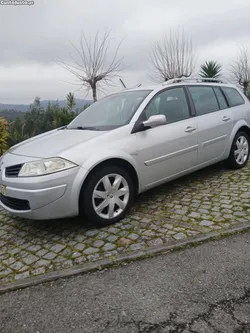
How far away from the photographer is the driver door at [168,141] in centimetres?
343

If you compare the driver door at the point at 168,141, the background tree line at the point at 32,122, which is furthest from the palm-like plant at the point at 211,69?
the driver door at the point at 168,141

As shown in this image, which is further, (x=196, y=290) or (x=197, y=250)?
(x=197, y=250)

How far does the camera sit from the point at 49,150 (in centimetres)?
304

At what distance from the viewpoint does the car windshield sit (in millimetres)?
3516

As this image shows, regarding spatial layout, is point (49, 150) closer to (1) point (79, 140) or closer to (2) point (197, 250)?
(1) point (79, 140)

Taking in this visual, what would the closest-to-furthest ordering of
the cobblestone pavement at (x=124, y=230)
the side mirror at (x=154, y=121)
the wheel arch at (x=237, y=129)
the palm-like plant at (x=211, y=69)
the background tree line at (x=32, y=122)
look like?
the cobblestone pavement at (x=124, y=230) → the side mirror at (x=154, y=121) → the wheel arch at (x=237, y=129) → the background tree line at (x=32, y=122) → the palm-like plant at (x=211, y=69)

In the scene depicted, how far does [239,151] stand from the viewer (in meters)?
4.83

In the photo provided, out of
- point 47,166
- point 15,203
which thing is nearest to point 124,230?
point 47,166

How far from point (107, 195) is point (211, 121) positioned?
2.16 meters

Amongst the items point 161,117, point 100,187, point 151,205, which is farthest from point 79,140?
point 151,205

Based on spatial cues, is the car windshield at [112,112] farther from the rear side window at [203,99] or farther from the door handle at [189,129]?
the rear side window at [203,99]

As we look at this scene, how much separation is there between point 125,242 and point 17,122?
6.60 metres

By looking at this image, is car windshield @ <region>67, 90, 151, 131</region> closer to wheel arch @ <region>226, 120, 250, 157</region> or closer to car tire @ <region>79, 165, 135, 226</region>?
car tire @ <region>79, 165, 135, 226</region>

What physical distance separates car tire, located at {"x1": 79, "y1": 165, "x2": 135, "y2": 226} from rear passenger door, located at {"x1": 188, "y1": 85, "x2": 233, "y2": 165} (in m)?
1.45
